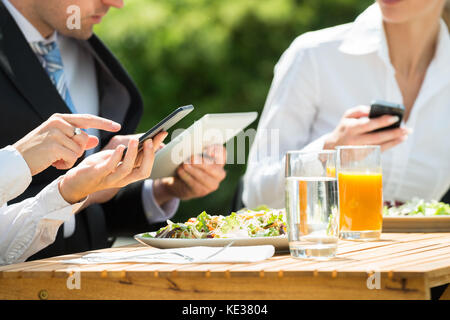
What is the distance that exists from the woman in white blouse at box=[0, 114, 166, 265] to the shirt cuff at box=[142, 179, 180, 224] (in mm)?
1120

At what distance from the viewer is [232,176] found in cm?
851

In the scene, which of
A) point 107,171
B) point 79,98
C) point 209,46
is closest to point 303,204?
point 107,171

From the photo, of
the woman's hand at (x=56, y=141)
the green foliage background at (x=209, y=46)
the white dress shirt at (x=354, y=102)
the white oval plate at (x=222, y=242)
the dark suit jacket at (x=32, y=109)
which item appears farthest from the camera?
the green foliage background at (x=209, y=46)

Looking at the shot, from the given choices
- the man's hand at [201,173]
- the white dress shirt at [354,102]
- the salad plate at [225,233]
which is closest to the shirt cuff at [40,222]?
the salad plate at [225,233]

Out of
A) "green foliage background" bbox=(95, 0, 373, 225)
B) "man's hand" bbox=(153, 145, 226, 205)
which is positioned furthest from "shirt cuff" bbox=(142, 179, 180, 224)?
"green foliage background" bbox=(95, 0, 373, 225)

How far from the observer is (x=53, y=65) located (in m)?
2.92

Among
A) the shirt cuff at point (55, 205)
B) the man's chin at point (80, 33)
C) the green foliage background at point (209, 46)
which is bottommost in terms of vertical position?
the shirt cuff at point (55, 205)

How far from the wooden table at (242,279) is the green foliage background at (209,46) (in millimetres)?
7108

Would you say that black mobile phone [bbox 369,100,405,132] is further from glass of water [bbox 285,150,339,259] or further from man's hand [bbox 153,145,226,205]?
glass of water [bbox 285,150,339,259]

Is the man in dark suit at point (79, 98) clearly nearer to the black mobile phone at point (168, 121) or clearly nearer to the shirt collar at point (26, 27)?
the shirt collar at point (26, 27)

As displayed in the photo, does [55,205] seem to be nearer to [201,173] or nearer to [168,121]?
[168,121]

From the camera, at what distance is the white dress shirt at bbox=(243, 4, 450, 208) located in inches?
127

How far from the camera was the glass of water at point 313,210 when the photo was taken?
5.27 feet
